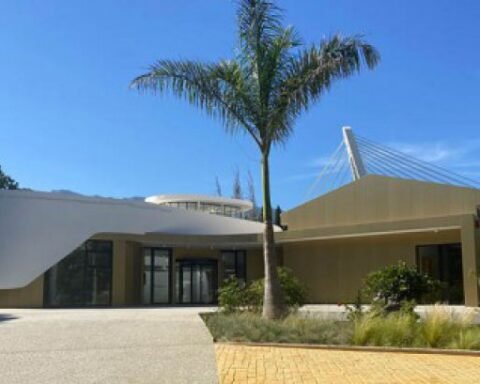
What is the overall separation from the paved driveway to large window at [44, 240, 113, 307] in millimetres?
11943

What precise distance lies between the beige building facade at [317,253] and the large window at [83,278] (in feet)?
0.13

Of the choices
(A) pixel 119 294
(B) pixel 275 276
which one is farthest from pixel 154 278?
(B) pixel 275 276

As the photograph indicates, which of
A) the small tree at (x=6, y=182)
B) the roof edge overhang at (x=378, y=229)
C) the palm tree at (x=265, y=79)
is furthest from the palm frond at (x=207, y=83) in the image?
the small tree at (x=6, y=182)

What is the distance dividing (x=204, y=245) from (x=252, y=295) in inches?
552

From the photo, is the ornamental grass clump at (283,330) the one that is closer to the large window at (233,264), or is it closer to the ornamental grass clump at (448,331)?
the ornamental grass clump at (448,331)

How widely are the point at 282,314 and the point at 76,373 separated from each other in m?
6.68

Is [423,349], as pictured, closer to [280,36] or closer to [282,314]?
[282,314]

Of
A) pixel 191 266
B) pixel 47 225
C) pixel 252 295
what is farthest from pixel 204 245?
pixel 252 295

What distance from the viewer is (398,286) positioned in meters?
15.0

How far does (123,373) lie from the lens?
27.8 feet

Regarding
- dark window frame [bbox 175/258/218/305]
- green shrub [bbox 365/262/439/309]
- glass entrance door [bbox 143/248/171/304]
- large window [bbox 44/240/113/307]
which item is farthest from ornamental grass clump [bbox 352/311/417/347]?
dark window frame [bbox 175/258/218/305]

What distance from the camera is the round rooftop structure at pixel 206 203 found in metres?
39.8

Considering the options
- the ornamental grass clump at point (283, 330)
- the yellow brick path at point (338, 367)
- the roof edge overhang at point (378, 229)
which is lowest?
the yellow brick path at point (338, 367)

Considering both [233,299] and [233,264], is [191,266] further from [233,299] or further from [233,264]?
[233,299]
